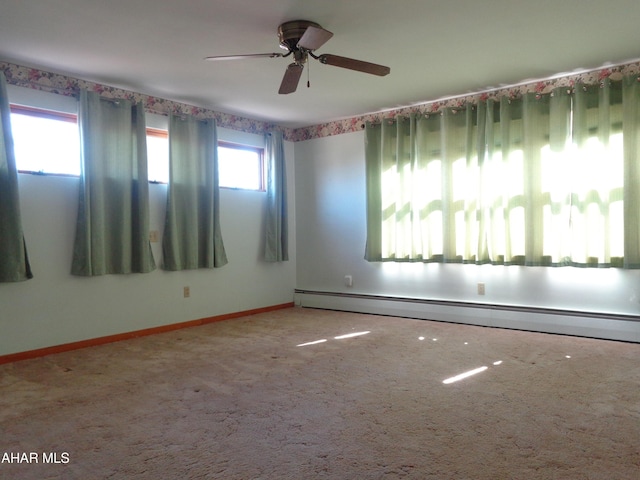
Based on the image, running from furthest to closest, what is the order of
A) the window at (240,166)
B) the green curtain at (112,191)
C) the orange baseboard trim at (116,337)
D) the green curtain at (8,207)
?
the window at (240,166)
the green curtain at (112,191)
the orange baseboard trim at (116,337)
the green curtain at (8,207)

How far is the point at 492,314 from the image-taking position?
4.35 metres

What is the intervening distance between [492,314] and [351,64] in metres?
2.83

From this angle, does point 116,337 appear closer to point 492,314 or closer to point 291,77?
point 291,77

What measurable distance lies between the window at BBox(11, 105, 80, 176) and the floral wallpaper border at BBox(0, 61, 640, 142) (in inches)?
9.1

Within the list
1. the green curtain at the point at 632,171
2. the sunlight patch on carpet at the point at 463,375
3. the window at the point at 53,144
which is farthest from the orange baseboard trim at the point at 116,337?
the green curtain at the point at 632,171

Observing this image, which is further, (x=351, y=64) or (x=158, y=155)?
(x=158, y=155)

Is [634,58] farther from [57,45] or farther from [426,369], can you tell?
[57,45]

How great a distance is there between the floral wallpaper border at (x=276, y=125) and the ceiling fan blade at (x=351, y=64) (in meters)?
1.95

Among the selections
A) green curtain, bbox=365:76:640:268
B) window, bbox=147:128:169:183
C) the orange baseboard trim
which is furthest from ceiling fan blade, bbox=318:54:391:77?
the orange baseboard trim

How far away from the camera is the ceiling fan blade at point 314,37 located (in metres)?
2.42

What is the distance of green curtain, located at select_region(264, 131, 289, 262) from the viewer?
550 centimetres

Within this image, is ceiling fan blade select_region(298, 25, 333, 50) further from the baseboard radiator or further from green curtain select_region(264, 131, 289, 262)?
the baseboard radiator

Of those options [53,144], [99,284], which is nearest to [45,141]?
[53,144]

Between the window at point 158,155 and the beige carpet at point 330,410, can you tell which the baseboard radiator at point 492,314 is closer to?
the beige carpet at point 330,410
